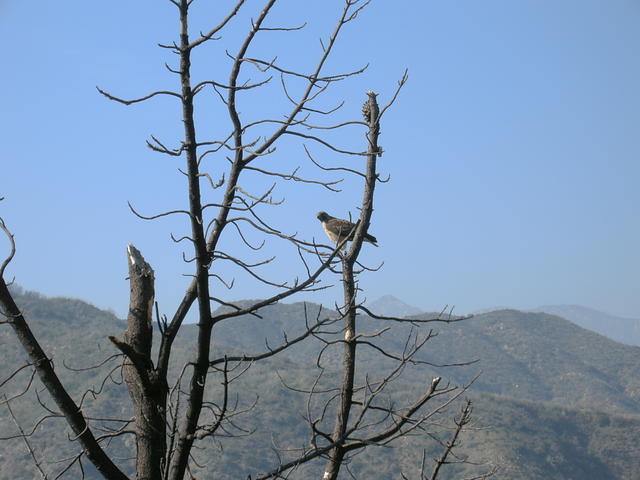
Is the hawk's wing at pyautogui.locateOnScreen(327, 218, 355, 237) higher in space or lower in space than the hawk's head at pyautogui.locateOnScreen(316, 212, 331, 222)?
lower

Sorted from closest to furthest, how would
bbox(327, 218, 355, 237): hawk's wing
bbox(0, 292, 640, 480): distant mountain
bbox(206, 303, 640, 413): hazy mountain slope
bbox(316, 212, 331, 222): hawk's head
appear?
bbox(327, 218, 355, 237): hawk's wing → bbox(316, 212, 331, 222): hawk's head → bbox(0, 292, 640, 480): distant mountain → bbox(206, 303, 640, 413): hazy mountain slope

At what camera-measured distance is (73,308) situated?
64938mm

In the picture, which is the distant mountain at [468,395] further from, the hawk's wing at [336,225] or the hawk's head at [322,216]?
the hawk's head at [322,216]

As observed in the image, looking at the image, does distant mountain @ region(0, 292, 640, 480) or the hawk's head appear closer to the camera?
the hawk's head

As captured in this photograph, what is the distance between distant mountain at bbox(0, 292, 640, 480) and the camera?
35.2m

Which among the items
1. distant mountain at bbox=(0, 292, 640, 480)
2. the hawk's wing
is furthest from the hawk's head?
distant mountain at bbox=(0, 292, 640, 480)

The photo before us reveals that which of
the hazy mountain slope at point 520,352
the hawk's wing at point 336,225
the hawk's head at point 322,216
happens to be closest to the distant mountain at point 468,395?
the hazy mountain slope at point 520,352

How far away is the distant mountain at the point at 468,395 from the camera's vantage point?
35188mm

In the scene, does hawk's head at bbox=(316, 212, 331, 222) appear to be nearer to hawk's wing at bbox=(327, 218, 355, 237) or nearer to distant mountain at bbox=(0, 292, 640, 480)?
hawk's wing at bbox=(327, 218, 355, 237)

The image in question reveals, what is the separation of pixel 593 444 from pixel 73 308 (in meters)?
42.6

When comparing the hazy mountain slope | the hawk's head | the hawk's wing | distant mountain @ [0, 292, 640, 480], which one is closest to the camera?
the hawk's wing

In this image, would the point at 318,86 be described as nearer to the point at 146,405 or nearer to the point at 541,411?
the point at 146,405

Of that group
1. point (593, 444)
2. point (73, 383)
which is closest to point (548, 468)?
point (593, 444)

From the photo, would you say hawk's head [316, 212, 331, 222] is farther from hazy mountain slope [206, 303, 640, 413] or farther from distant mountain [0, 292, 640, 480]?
hazy mountain slope [206, 303, 640, 413]
